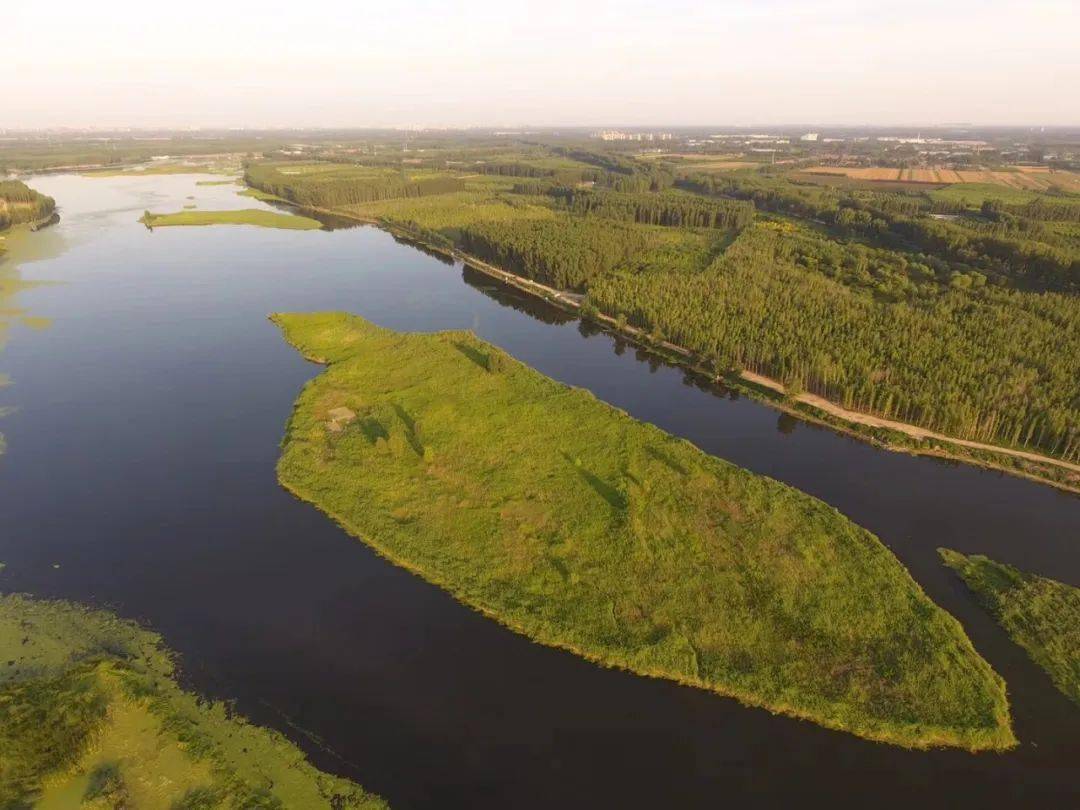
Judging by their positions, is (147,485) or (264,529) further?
(147,485)

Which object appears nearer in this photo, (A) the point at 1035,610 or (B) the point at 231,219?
(A) the point at 1035,610

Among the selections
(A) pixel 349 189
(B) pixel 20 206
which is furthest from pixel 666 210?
(B) pixel 20 206

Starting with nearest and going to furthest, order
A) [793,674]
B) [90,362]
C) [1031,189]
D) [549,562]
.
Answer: [793,674]
[549,562]
[90,362]
[1031,189]

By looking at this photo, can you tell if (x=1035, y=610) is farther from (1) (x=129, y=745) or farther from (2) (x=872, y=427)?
(1) (x=129, y=745)

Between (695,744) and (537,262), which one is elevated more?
(537,262)

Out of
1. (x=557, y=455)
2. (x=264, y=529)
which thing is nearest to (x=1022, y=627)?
(x=557, y=455)

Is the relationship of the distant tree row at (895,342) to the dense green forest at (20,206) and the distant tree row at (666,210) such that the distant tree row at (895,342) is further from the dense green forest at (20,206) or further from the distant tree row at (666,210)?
the dense green forest at (20,206)

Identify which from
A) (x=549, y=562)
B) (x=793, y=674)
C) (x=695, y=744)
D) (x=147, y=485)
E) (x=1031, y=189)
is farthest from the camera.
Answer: (x=1031, y=189)

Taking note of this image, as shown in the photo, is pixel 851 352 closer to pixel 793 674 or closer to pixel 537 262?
pixel 793 674
